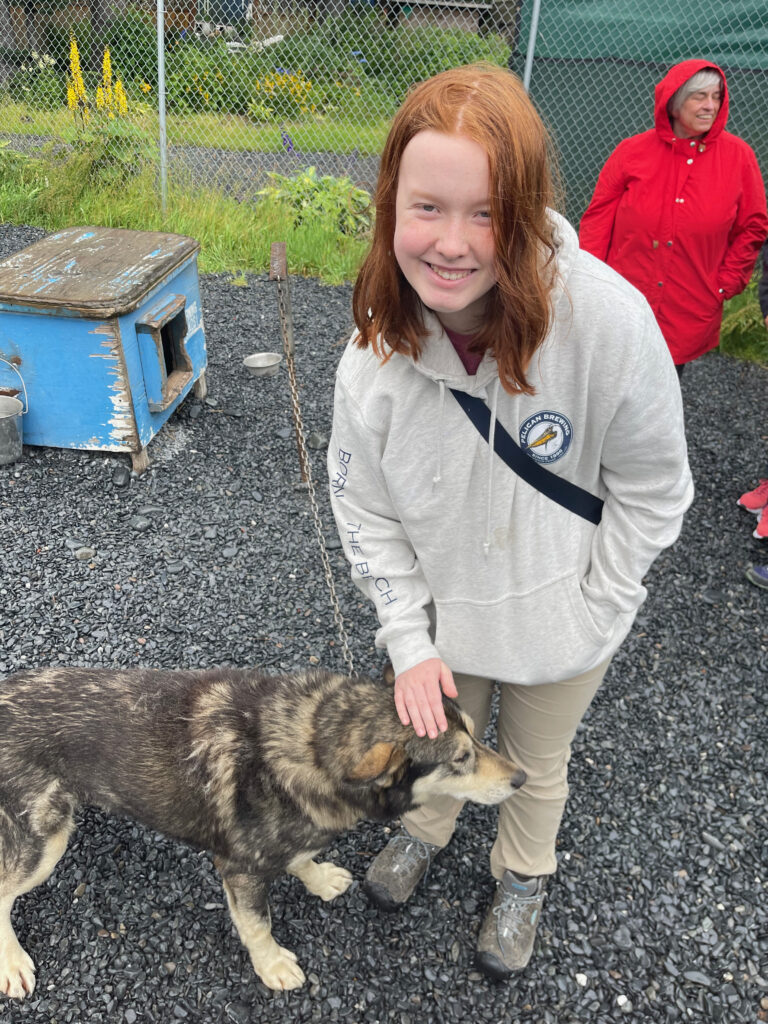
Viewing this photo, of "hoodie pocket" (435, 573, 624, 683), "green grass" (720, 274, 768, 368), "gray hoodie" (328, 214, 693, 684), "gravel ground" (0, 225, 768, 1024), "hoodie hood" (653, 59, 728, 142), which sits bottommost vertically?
"gravel ground" (0, 225, 768, 1024)

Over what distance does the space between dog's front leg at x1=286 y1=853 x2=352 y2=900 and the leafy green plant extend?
751 centimetres

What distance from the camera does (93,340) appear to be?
4559 mm

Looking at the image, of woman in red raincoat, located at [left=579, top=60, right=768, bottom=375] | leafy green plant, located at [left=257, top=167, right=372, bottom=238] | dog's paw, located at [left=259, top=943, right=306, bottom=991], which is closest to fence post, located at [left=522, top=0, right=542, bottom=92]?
leafy green plant, located at [left=257, top=167, right=372, bottom=238]

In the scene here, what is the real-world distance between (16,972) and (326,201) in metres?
8.19

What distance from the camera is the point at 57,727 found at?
7.77 ft

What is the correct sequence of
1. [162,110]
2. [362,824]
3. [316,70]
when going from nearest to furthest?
[362,824], [162,110], [316,70]

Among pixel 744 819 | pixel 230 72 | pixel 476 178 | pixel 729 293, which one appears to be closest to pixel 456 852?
pixel 744 819

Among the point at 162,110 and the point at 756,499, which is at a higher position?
the point at 162,110

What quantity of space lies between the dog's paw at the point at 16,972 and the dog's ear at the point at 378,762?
1.40 meters

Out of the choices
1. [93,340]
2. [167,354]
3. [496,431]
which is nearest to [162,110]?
[167,354]

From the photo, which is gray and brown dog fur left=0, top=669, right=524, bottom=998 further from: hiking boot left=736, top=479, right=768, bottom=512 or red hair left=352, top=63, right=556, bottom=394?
hiking boot left=736, top=479, right=768, bottom=512

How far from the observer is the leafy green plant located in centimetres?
874

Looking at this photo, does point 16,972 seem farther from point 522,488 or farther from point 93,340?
point 93,340

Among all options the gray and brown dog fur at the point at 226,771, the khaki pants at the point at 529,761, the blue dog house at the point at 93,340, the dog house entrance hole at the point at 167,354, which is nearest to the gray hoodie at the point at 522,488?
the khaki pants at the point at 529,761
